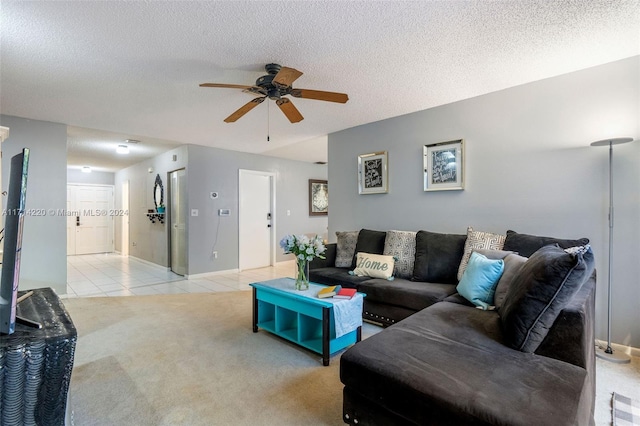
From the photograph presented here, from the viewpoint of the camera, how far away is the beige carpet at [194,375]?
5.88 feet

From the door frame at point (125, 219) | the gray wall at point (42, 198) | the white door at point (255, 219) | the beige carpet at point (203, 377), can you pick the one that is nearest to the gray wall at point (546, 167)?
the beige carpet at point (203, 377)

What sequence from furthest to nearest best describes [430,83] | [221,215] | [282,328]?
[221,215] < [430,83] < [282,328]

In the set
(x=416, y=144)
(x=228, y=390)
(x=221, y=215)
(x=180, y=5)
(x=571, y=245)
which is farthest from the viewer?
(x=221, y=215)

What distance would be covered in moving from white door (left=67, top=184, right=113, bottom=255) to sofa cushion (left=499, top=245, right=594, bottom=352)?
10274 mm

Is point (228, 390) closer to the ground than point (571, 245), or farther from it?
closer to the ground

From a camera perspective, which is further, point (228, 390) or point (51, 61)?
point (51, 61)

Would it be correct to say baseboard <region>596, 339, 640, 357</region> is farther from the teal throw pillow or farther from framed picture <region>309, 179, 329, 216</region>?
framed picture <region>309, 179, 329, 216</region>

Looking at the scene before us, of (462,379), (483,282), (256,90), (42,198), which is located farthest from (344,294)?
(42,198)

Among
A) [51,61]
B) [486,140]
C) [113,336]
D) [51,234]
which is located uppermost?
[51,61]

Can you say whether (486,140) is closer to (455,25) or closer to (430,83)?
(430,83)

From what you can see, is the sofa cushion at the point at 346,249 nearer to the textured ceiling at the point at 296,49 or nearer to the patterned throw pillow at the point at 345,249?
the patterned throw pillow at the point at 345,249

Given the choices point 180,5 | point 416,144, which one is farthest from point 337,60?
point 416,144

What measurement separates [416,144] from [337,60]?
5.63 feet

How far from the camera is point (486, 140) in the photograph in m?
3.35
